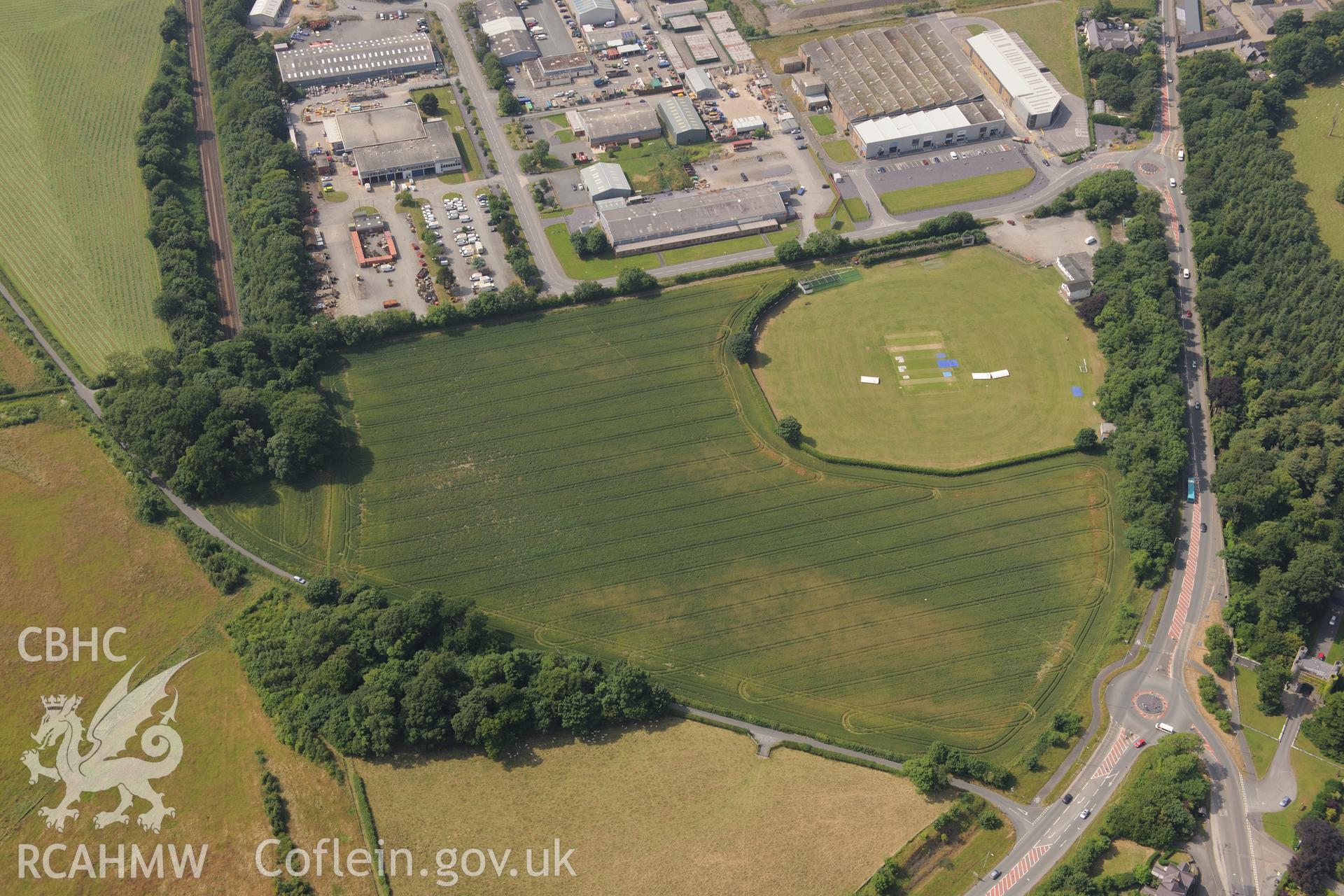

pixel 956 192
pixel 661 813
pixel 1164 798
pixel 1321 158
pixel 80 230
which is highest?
pixel 80 230

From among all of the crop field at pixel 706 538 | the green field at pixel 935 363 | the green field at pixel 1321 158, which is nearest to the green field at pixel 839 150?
the green field at pixel 935 363

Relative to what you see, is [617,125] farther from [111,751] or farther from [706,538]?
[111,751]

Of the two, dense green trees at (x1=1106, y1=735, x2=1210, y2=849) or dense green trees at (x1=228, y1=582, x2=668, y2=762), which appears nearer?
dense green trees at (x1=1106, y1=735, x2=1210, y2=849)

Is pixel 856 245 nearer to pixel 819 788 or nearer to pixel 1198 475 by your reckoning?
pixel 1198 475

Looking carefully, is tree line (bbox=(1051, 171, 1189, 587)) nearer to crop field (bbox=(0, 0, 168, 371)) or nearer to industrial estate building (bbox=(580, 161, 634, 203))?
industrial estate building (bbox=(580, 161, 634, 203))

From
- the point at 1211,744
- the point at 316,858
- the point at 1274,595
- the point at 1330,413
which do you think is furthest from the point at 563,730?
the point at 1330,413

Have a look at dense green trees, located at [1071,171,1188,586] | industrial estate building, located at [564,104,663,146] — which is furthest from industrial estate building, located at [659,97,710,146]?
dense green trees, located at [1071,171,1188,586]

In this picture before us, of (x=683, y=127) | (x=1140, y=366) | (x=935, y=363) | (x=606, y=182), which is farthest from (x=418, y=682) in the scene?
(x=683, y=127)
